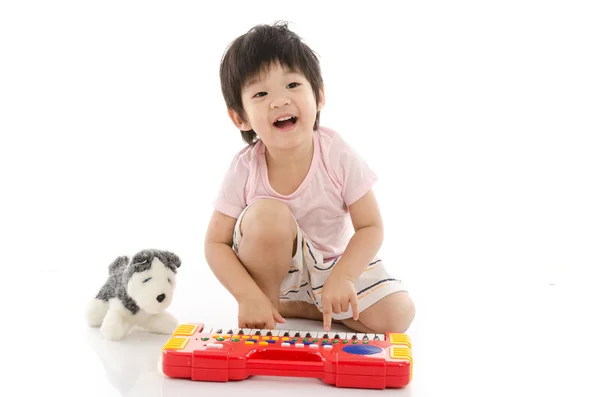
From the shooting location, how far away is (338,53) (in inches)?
68.5

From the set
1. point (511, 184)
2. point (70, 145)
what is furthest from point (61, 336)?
point (511, 184)

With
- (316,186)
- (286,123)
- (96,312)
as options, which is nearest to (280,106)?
(286,123)

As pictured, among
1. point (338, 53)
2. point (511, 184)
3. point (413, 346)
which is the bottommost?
point (413, 346)

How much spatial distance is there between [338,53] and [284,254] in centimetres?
62

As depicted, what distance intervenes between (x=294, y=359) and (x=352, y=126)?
79 centimetres

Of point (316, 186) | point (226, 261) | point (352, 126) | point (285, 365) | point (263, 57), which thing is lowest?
point (285, 365)

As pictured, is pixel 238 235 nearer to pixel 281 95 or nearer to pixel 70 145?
pixel 281 95

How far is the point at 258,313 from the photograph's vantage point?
1213mm

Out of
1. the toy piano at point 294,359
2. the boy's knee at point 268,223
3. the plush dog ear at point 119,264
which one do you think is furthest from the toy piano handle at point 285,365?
the plush dog ear at point 119,264

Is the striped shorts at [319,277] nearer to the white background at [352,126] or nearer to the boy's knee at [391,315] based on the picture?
the boy's knee at [391,315]

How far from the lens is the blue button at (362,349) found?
3.54 feet

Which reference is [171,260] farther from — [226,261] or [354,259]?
[354,259]

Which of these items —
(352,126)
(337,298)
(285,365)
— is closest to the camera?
(285,365)

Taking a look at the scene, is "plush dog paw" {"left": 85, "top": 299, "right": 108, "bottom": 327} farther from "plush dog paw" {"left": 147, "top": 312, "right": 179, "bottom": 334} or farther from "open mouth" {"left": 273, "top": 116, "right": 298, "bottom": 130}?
"open mouth" {"left": 273, "top": 116, "right": 298, "bottom": 130}
